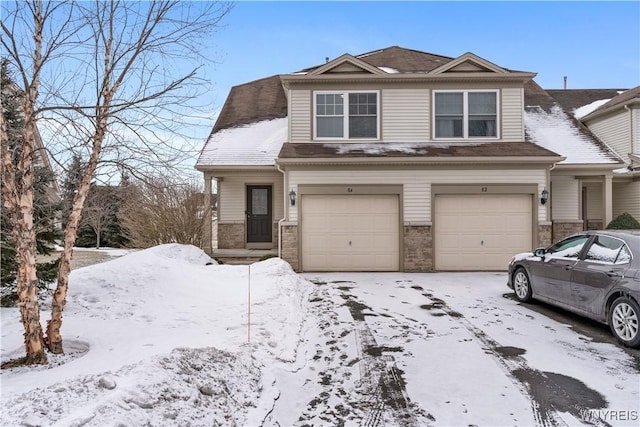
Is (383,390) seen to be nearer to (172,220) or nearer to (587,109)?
(172,220)

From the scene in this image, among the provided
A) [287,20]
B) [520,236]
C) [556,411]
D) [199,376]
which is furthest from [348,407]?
[520,236]

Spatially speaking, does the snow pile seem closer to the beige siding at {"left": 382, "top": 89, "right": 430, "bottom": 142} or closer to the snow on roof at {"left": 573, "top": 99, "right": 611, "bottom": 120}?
the beige siding at {"left": 382, "top": 89, "right": 430, "bottom": 142}

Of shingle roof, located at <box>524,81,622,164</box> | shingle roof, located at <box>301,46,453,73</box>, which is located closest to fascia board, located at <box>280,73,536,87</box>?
shingle roof, located at <box>301,46,453,73</box>

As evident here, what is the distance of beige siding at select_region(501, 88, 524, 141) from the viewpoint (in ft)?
39.0

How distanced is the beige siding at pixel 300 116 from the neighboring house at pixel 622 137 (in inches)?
433

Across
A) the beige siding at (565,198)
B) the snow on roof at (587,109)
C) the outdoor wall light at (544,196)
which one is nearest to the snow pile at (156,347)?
the outdoor wall light at (544,196)

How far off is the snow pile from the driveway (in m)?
0.45

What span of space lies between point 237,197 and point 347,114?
5199mm

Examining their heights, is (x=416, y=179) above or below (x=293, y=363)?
above

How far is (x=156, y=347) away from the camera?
410cm

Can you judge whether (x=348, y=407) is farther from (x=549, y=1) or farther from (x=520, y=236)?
(x=549, y=1)

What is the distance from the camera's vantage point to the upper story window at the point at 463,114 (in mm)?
11922

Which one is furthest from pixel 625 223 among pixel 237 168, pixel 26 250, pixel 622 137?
pixel 26 250

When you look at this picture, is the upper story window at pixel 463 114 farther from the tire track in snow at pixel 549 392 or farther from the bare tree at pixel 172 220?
the tire track in snow at pixel 549 392
